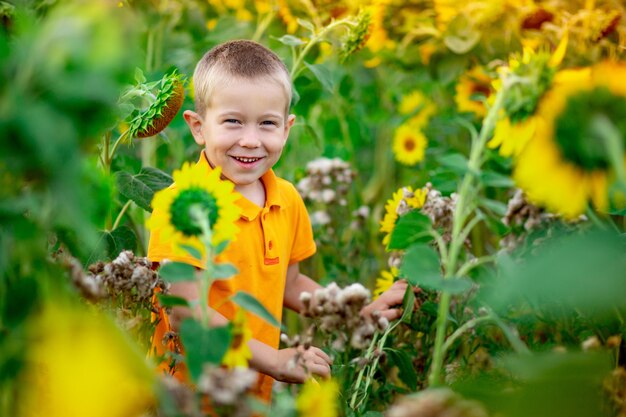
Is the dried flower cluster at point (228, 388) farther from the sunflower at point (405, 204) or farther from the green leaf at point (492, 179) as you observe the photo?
the sunflower at point (405, 204)

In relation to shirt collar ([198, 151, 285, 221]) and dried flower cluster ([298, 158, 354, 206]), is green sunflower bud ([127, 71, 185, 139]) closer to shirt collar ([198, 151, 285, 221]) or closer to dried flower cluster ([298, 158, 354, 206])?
shirt collar ([198, 151, 285, 221])

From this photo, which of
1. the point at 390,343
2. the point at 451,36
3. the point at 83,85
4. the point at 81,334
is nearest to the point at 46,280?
the point at 81,334

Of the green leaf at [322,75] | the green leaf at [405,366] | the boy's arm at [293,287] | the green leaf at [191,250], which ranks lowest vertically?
the boy's arm at [293,287]

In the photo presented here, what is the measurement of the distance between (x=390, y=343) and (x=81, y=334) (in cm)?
74

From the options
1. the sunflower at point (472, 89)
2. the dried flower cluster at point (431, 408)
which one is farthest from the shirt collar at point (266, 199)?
the sunflower at point (472, 89)

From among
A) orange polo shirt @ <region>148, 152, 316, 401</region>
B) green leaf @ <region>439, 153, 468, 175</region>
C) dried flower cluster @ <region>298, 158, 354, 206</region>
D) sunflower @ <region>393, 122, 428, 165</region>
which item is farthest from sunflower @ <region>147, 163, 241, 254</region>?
sunflower @ <region>393, 122, 428, 165</region>

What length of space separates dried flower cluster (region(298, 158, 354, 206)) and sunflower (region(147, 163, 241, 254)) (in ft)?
3.28

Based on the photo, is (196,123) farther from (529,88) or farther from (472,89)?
(472,89)

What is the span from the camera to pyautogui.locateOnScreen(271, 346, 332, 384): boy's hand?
922mm

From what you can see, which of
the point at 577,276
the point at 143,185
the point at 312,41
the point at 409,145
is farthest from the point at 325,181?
the point at 577,276

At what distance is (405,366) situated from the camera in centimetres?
115

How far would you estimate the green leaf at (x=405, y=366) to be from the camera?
1152 millimetres

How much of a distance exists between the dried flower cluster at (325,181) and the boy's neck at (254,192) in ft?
1.56

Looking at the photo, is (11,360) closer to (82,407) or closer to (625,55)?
(82,407)
